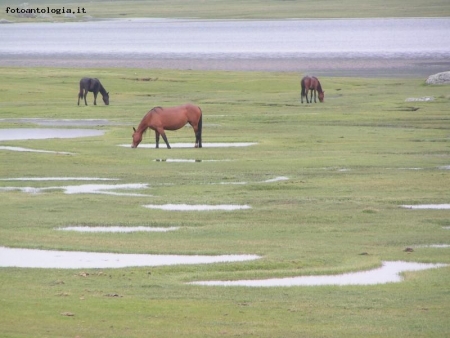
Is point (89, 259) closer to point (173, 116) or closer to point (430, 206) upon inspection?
point (430, 206)

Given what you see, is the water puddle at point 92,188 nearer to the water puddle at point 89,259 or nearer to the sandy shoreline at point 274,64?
the water puddle at point 89,259

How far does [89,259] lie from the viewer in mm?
16094

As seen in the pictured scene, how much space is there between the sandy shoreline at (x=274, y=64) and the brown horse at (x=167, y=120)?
4261cm

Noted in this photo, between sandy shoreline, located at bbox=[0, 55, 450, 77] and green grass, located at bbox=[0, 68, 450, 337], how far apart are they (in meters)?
37.0

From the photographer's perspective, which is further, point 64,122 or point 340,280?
point 64,122

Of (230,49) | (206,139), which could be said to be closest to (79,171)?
(206,139)

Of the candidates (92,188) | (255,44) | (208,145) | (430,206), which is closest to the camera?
(430,206)

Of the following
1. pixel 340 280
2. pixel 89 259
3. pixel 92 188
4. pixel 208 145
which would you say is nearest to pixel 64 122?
pixel 208 145

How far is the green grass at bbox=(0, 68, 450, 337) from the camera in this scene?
12000mm

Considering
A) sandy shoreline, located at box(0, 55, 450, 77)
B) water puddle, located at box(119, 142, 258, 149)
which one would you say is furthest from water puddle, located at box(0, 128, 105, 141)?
sandy shoreline, located at box(0, 55, 450, 77)

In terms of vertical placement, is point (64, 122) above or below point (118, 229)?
below

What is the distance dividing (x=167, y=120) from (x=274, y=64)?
2352 inches

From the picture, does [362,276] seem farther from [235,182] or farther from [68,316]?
[235,182]

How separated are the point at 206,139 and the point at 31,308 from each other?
21.9 m
